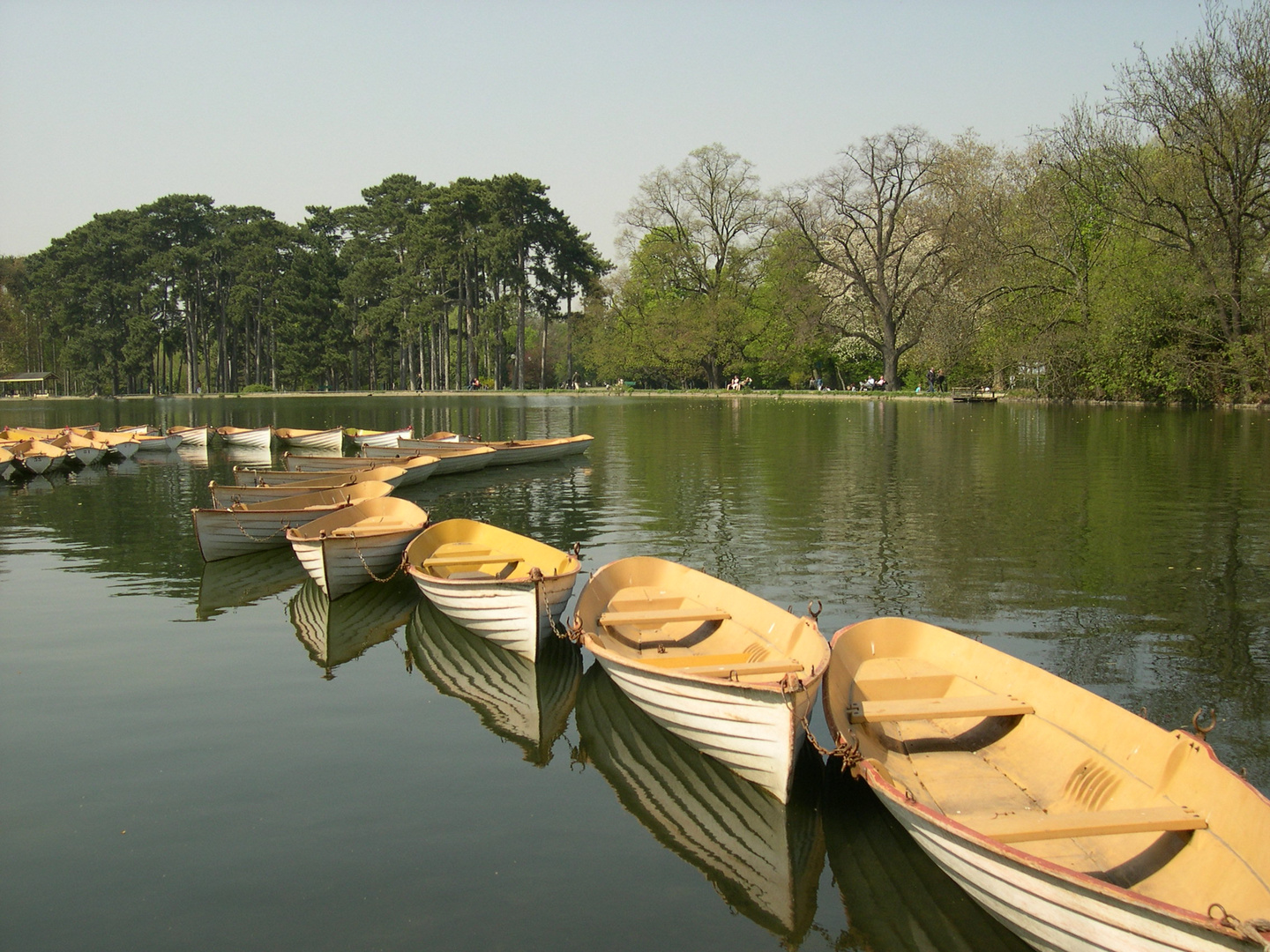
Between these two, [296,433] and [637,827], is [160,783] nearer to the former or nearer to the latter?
[637,827]

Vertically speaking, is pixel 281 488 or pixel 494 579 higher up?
pixel 281 488

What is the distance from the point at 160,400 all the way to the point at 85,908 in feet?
332

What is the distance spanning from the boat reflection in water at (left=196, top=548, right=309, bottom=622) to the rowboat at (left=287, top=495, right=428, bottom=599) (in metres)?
1.23

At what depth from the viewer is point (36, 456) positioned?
31422 millimetres

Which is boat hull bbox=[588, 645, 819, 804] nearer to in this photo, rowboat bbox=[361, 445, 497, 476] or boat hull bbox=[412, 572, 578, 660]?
boat hull bbox=[412, 572, 578, 660]

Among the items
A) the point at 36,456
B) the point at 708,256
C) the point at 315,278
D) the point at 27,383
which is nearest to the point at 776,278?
the point at 708,256

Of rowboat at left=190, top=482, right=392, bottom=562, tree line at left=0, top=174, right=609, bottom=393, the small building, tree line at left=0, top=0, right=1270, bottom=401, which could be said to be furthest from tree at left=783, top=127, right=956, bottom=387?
the small building

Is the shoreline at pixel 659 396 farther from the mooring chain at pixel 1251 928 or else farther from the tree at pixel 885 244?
the mooring chain at pixel 1251 928

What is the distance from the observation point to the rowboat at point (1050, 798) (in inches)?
187

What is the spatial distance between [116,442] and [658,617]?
115ft

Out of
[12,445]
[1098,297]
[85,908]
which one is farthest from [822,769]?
[1098,297]

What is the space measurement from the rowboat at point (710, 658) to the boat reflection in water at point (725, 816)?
267 millimetres

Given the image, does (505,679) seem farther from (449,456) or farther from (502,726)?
(449,456)

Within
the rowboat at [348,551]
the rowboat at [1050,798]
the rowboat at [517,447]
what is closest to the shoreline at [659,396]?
the rowboat at [517,447]
